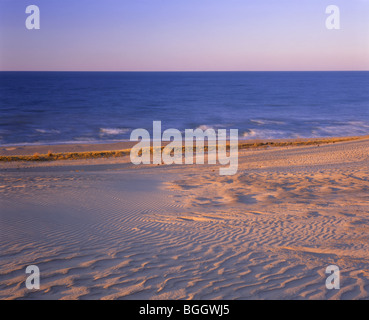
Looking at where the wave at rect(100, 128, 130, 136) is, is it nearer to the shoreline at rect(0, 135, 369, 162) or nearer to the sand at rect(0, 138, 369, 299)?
the shoreline at rect(0, 135, 369, 162)

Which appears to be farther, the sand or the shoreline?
the shoreline

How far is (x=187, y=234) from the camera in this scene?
6.32 meters

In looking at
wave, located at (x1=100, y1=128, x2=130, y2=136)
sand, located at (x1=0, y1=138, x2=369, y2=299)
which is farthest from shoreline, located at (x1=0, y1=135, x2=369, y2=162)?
sand, located at (x1=0, y1=138, x2=369, y2=299)

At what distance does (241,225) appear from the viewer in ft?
22.4

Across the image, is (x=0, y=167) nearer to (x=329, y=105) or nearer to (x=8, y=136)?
(x=8, y=136)

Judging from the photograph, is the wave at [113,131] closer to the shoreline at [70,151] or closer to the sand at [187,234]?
the shoreline at [70,151]

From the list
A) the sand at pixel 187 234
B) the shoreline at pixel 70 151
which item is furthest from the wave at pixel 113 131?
the sand at pixel 187 234

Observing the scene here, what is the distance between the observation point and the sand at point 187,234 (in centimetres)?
437

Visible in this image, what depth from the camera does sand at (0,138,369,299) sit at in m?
4.37

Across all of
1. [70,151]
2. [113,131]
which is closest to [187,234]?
[70,151]
